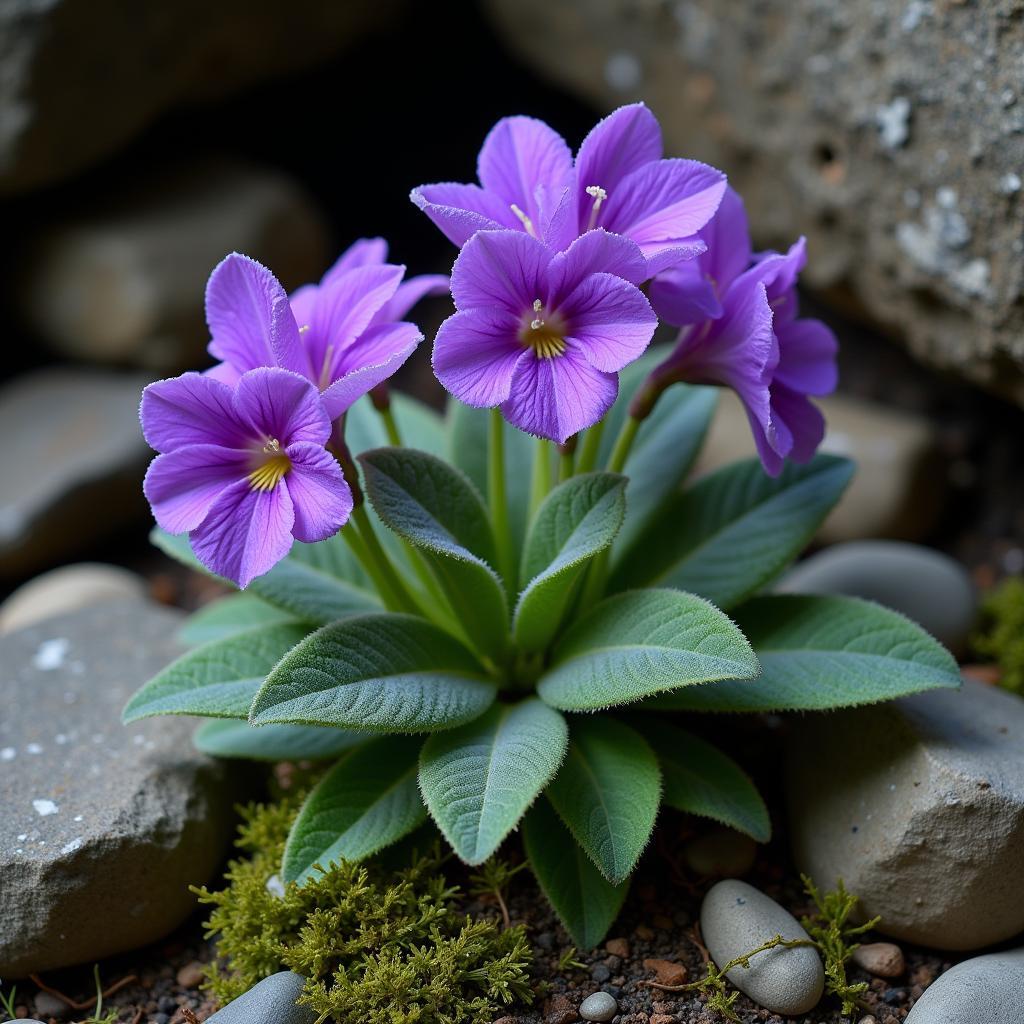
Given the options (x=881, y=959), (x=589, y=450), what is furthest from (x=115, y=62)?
(x=881, y=959)

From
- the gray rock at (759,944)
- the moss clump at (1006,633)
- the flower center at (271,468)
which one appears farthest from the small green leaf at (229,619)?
the moss clump at (1006,633)

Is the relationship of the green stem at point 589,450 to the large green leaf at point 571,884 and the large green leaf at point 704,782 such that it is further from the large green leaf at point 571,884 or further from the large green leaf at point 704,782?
the large green leaf at point 571,884

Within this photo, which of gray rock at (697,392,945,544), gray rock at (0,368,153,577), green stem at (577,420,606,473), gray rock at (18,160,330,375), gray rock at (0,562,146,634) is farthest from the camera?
gray rock at (18,160,330,375)

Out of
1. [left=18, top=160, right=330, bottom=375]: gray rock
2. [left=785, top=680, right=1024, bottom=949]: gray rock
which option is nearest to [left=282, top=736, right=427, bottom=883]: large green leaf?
[left=785, top=680, right=1024, bottom=949]: gray rock

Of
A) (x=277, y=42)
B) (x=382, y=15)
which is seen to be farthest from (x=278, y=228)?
(x=382, y=15)

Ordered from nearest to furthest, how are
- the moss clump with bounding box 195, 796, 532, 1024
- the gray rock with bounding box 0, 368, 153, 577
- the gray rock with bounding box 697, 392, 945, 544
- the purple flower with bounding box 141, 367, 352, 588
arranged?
the purple flower with bounding box 141, 367, 352, 588, the moss clump with bounding box 195, 796, 532, 1024, the gray rock with bounding box 697, 392, 945, 544, the gray rock with bounding box 0, 368, 153, 577

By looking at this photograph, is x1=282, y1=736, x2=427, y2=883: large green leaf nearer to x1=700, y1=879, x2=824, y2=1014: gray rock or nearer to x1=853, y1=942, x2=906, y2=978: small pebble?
x1=700, y1=879, x2=824, y2=1014: gray rock

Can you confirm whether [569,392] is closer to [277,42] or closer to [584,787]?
[584,787]
